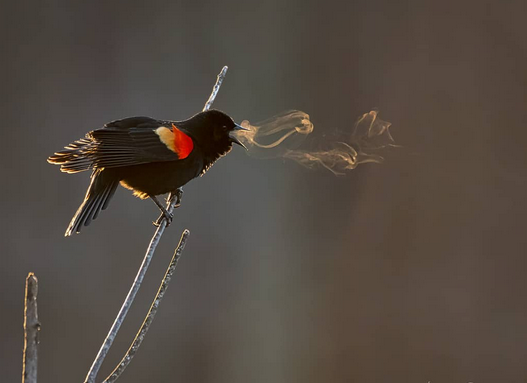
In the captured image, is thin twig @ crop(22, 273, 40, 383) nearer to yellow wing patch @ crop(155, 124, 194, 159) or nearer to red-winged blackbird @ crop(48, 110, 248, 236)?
red-winged blackbird @ crop(48, 110, 248, 236)

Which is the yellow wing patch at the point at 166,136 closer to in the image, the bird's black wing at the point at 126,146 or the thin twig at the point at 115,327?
the bird's black wing at the point at 126,146

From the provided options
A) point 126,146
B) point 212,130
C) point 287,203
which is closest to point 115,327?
point 126,146

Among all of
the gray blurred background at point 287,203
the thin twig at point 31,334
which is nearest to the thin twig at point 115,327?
the thin twig at point 31,334

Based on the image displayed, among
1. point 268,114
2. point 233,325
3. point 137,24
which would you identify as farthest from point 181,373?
point 137,24

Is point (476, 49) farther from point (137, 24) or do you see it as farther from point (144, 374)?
point (144, 374)

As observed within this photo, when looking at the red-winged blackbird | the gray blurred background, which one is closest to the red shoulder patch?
the red-winged blackbird

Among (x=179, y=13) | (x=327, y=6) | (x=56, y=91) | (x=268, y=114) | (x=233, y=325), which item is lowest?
(x=233, y=325)

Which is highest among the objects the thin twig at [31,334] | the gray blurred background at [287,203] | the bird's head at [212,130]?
the gray blurred background at [287,203]
